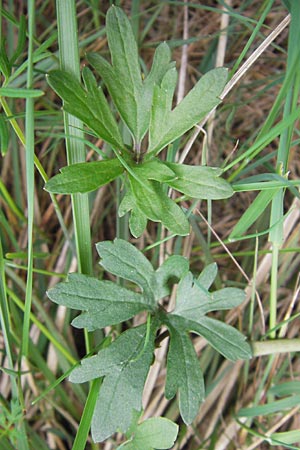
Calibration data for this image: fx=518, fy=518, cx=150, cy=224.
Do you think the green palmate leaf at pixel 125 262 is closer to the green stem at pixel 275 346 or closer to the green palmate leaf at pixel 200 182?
the green palmate leaf at pixel 200 182

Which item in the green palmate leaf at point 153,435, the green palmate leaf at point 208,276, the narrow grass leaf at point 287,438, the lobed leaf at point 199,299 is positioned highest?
the green palmate leaf at point 208,276

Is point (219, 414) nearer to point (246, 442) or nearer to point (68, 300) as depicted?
point (246, 442)

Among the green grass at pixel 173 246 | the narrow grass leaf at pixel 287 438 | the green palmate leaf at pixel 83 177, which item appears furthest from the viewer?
the narrow grass leaf at pixel 287 438

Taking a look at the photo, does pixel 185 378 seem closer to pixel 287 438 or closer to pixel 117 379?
pixel 117 379

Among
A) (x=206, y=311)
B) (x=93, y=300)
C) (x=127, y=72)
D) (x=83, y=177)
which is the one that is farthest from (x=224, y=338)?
(x=127, y=72)

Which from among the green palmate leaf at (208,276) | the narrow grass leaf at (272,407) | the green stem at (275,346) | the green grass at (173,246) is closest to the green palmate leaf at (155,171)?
the green grass at (173,246)

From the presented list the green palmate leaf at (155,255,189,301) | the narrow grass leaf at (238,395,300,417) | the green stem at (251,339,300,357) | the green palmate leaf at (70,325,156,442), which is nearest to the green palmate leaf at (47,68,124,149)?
the green palmate leaf at (155,255,189,301)

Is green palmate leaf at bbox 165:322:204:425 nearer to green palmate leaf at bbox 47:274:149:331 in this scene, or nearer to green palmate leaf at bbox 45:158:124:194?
green palmate leaf at bbox 47:274:149:331
